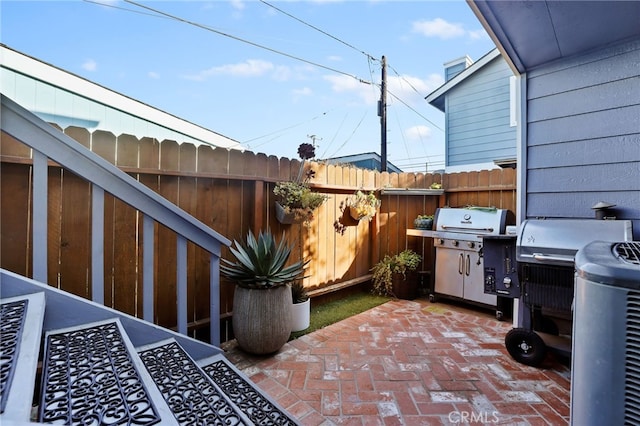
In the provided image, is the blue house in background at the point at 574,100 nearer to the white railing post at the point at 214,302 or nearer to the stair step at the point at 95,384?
the white railing post at the point at 214,302

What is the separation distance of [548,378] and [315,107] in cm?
945

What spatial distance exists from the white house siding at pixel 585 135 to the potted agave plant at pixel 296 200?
220 centimetres

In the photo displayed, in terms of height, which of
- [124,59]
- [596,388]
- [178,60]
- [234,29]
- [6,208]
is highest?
[234,29]

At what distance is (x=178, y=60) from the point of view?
5.62 m

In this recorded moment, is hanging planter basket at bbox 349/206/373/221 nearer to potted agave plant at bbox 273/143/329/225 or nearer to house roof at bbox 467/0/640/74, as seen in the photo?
potted agave plant at bbox 273/143/329/225

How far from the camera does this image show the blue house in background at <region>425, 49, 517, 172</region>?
22.9ft

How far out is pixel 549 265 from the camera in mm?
2283

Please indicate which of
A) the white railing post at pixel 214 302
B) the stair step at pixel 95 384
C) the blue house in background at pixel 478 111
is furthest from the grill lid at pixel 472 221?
the stair step at pixel 95 384

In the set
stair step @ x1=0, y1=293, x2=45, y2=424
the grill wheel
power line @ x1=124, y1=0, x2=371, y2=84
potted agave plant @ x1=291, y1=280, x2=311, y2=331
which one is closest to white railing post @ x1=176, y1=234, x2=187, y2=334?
stair step @ x1=0, y1=293, x2=45, y2=424

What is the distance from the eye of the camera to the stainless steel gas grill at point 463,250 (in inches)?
145

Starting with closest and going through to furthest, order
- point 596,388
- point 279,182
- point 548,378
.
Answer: point 596,388
point 548,378
point 279,182

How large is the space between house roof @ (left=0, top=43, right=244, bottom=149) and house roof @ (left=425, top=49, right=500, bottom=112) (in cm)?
626

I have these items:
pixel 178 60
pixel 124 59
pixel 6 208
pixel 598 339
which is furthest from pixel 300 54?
pixel 598 339

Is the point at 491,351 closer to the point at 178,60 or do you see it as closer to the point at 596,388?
the point at 596,388
